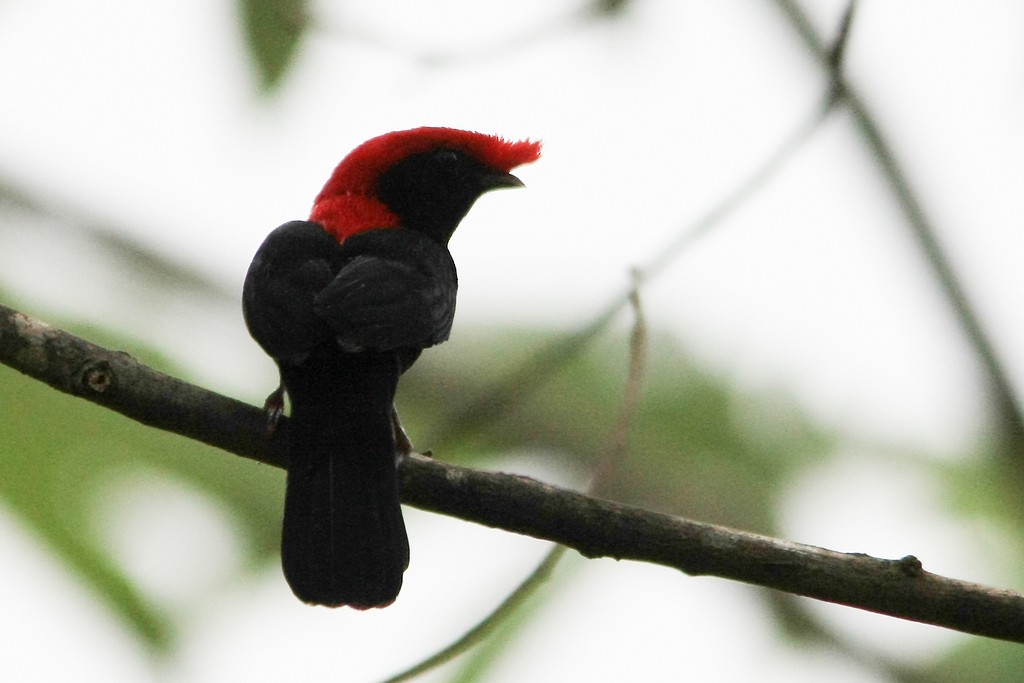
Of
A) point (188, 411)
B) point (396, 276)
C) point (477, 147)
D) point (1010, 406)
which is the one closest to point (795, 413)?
point (1010, 406)

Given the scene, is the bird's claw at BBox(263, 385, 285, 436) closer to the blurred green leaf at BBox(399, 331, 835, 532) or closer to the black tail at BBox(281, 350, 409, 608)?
the black tail at BBox(281, 350, 409, 608)

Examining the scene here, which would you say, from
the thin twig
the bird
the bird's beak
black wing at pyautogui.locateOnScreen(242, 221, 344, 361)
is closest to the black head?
the bird's beak

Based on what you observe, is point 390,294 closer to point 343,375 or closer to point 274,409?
point 343,375

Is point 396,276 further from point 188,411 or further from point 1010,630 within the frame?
point 1010,630

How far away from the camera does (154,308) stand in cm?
504

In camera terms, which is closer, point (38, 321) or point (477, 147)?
point (38, 321)

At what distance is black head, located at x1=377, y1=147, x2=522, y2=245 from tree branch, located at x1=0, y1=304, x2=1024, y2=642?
5.89 ft

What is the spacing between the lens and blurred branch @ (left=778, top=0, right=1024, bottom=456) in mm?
4320

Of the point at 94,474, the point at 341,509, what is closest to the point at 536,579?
the point at 341,509

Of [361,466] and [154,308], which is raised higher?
[361,466]

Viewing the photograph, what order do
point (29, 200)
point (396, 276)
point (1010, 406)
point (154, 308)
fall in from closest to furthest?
point (396, 276), point (1010, 406), point (154, 308), point (29, 200)

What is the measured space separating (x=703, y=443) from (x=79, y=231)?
2.85m

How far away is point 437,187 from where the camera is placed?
4922mm

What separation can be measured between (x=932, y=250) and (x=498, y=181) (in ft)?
5.75
